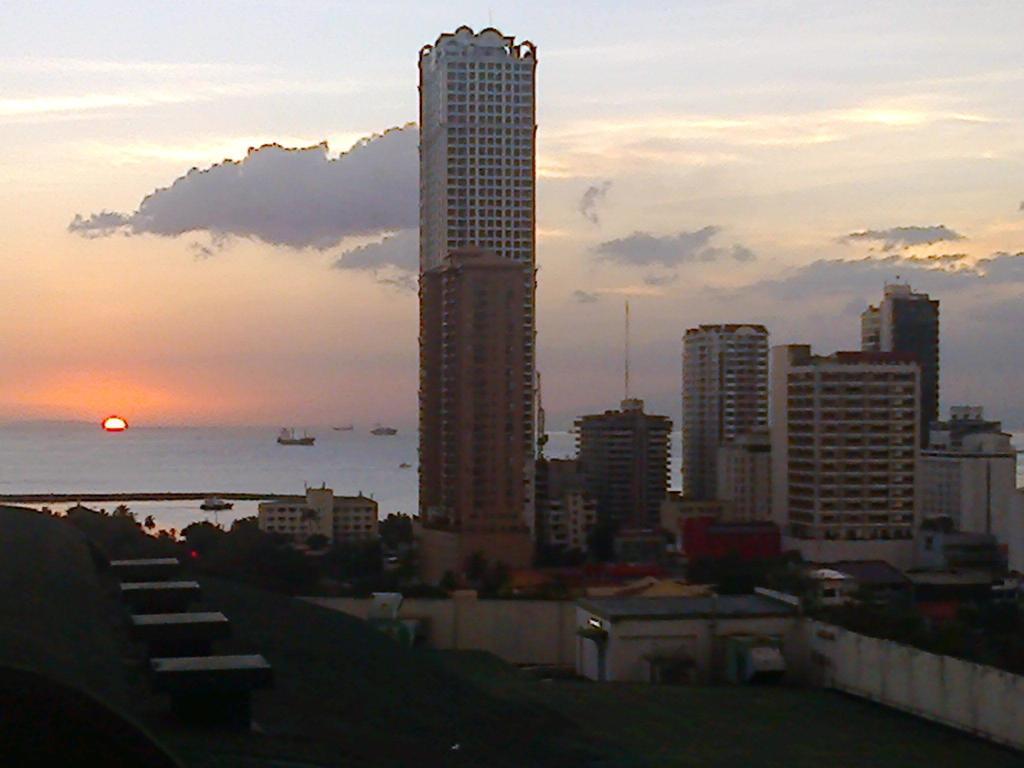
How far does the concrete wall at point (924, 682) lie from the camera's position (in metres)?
5.61

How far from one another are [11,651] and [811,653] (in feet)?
19.3

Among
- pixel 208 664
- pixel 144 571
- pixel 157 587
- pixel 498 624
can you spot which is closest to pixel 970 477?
pixel 498 624

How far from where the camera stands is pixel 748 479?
41.7 m

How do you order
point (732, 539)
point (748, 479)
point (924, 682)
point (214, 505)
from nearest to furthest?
point (924, 682), point (732, 539), point (748, 479), point (214, 505)

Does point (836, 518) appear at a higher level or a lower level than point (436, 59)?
lower

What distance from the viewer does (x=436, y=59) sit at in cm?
3853

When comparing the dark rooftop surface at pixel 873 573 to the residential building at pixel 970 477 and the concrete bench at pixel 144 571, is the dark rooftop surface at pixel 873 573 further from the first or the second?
the concrete bench at pixel 144 571

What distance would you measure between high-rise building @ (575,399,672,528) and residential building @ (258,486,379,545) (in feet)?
24.8

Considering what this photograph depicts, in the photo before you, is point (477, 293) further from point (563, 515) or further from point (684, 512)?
point (684, 512)

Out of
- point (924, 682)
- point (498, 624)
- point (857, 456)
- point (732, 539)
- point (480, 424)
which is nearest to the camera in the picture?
point (924, 682)

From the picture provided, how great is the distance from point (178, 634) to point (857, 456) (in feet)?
108

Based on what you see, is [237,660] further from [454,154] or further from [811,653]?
[454,154]

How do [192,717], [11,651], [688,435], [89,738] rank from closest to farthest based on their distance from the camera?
1. [89,738]
2. [11,651]
3. [192,717]
4. [688,435]

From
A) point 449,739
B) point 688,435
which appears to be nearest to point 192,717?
point 449,739
